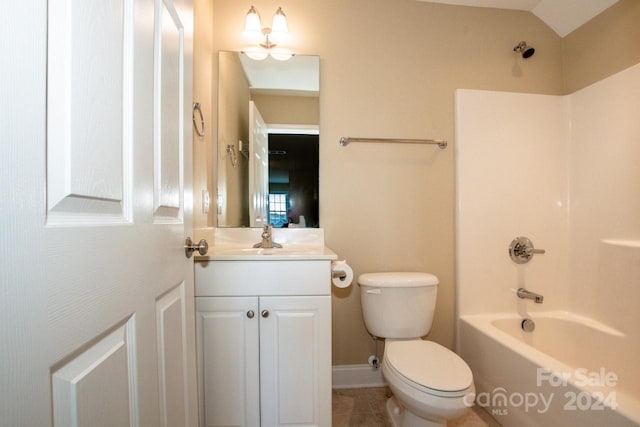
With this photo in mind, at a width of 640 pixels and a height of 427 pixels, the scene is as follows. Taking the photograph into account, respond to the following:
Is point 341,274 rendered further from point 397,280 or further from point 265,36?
point 265,36

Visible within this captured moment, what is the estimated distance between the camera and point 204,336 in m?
1.08

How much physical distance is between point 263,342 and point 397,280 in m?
0.75

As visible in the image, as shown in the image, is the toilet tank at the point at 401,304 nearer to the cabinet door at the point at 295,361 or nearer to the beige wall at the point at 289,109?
the cabinet door at the point at 295,361

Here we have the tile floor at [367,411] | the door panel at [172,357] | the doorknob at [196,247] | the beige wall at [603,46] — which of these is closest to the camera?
the door panel at [172,357]

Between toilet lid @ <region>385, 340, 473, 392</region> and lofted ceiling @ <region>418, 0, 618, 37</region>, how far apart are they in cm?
202

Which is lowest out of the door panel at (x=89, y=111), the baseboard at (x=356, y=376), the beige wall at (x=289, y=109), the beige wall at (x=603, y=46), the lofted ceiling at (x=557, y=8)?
the baseboard at (x=356, y=376)

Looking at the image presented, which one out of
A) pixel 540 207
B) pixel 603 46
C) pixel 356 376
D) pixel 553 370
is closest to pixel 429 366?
pixel 553 370

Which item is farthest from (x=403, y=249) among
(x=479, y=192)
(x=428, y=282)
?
(x=479, y=192)

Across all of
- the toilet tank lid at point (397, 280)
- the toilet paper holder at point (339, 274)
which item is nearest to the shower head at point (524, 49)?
the toilet tank lid at point (397, 280)

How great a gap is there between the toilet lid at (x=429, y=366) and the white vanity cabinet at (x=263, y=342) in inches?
12.7

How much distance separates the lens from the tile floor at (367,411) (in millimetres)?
1354

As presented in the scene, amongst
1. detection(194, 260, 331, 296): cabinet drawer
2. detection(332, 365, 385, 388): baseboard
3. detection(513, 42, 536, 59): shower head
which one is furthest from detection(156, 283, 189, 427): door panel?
detection(513, 42, 536, 59): shower head

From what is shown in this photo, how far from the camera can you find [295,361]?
1.11 meters

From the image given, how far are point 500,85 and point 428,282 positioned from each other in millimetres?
1380
